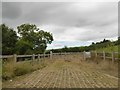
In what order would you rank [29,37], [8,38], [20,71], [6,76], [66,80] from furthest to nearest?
[29,37], [8,38], [20,71], [6,76], [66,80]

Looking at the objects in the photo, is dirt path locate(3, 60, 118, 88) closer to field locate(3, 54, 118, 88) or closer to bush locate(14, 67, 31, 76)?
field locate(3, 54, 118, 88)

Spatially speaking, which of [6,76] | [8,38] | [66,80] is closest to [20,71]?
[6,76]

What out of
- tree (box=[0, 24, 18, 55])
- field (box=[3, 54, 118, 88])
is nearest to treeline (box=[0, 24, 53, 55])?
tree (box=[0, 24, 18, 55])

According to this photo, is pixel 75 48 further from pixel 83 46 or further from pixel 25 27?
pixel 25 27

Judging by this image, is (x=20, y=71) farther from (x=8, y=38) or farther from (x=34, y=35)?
(x=34, y=35)

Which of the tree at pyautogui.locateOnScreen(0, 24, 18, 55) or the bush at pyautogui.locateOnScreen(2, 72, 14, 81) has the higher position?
the tree at pyautogui.locateOnScreen(0, 24, 18, 55)

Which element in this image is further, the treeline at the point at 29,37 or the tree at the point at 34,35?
the tree at the point at 34,35

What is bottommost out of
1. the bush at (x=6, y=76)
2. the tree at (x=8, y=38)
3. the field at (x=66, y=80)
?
the field at (x=66, y=80)

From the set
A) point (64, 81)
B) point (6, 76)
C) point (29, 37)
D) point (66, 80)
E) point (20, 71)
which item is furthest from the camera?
point (29, 37)

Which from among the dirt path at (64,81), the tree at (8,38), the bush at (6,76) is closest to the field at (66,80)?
the dirt path at (64,81)

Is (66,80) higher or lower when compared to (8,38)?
lower

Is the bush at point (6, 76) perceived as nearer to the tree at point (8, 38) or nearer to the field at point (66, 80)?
the field at point (66, 80)

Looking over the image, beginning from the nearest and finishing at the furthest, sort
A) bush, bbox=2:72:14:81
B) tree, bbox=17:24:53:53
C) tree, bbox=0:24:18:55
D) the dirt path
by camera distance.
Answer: the dirt path → bush, bbox=2:72:14:81 → tree, bbox=0:24:18:55 → tree, bbox=17:24:53:53

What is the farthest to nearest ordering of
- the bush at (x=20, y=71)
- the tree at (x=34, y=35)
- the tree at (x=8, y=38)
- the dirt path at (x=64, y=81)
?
1. the tree at (x=34, y=35)
2. the tree at (x=8, y=38)
3. the bush at (x=20, y=71)
4. the dirt path at (x=64, y=81)
